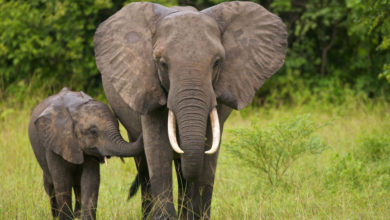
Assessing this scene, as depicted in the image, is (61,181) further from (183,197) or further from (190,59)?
(190,59)

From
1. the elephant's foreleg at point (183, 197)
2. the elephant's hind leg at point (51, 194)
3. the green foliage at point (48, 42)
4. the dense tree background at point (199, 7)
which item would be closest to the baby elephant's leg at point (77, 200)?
the elephant's hind leg at point (51, 194)

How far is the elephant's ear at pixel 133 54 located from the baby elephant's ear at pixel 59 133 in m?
0.69

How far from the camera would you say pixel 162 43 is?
4578mm

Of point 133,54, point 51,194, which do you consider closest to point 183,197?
point 133,54

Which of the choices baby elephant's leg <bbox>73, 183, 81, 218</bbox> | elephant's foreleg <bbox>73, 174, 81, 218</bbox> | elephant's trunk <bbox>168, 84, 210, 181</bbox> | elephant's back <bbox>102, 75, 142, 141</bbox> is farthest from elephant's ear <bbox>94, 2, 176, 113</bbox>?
baby elephant's leg <bbox>73, 183, 81, 218</bbox>

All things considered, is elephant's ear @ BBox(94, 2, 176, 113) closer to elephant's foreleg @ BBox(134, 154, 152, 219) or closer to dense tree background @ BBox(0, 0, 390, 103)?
elephant's foreleg @ BBox(134, 154, 152, 219)

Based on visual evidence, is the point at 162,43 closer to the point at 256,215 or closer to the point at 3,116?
the point at 256,215

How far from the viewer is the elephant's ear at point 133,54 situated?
4.74 m

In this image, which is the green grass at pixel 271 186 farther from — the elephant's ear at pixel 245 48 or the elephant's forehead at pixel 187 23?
the elephant's forehead at pixel 187 23

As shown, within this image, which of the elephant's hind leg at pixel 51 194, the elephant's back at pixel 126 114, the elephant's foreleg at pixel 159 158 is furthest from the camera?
the elephant's hind leg at pixel 51 194

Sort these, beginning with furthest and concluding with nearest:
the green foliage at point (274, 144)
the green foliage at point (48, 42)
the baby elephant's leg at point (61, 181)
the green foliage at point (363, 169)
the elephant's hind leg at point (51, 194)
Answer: the green foliage at point (48, 42), the green foliage at point (274, 144), the green foliage at point (363, 169), the elephant's hind leg at point (51, 194), the baby elephant's leg at point (61, 181)

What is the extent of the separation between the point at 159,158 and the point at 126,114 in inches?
37.0

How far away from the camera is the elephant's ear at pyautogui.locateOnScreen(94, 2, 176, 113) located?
187 inches

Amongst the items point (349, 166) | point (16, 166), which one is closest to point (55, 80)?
point (16, 166)
